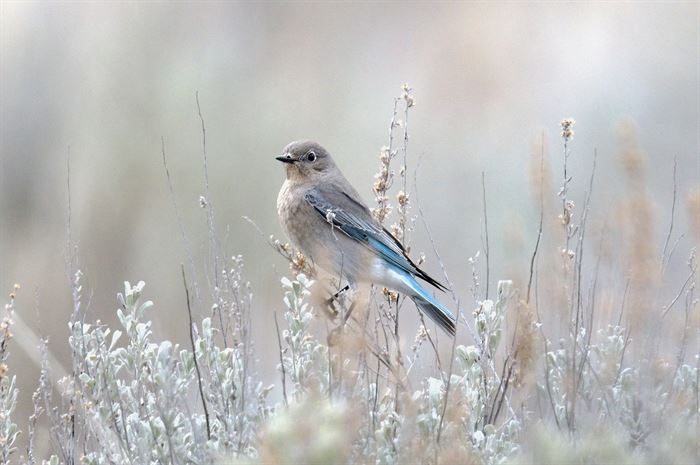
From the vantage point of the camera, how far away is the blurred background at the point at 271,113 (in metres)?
11.2

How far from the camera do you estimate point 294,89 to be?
13961 millimetres

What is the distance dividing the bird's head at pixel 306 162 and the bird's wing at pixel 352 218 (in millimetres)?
148

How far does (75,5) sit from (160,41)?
51.2 inches

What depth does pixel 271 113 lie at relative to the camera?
12852mm

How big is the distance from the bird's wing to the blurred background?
3.81 metres

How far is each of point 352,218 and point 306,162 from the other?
1.47ft

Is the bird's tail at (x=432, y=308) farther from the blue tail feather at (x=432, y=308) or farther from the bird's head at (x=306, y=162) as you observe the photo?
the bird's head at (x=306, y=162)

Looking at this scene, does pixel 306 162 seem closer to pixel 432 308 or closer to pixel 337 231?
pixel 337 231

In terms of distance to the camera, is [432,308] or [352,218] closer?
[432,308]

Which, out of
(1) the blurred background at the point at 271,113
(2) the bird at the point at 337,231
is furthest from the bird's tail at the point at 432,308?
(1) the blurred background at the point at 271,113

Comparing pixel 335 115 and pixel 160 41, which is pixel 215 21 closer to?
pixel 160 41

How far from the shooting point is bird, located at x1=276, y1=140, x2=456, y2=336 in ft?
19.2

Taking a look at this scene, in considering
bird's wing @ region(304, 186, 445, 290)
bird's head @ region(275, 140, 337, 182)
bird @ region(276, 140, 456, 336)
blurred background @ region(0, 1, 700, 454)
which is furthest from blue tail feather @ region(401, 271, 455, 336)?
blurred background @ region(0, 1, 700, 454)

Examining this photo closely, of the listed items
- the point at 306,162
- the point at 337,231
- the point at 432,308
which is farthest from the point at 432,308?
the point at 306,162
